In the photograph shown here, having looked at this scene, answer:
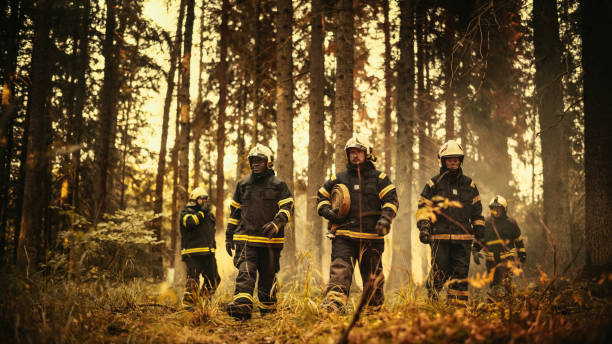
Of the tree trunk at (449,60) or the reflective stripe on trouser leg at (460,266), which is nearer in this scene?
the reflective stripe on trouser leg at (460,266)

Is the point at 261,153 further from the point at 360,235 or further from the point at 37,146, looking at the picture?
the point at 37,146

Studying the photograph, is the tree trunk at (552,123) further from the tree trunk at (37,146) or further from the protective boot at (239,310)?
the tree trunk at (37,146)

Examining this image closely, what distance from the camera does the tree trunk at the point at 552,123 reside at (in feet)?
31.9

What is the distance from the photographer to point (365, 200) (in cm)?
484

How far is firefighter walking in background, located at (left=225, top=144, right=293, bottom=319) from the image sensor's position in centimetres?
496

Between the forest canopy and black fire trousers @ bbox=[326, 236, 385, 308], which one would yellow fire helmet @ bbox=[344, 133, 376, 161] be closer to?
the forest canopy

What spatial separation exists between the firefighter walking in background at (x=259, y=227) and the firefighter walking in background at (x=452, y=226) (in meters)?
2.03

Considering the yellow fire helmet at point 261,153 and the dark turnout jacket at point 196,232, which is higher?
the yellow fire helmet at point 261,153

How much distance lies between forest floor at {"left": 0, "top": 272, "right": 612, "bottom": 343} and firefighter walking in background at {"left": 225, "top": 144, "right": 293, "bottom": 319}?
53 centimetres

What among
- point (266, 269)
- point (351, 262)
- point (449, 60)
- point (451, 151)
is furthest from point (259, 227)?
point (449, 60)

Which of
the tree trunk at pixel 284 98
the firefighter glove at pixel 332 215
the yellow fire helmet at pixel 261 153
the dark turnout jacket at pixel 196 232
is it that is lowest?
the dark turnout jacket at pixel 196 232

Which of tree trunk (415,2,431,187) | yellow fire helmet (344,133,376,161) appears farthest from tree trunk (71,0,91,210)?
tree trunk (415,2,431,187)

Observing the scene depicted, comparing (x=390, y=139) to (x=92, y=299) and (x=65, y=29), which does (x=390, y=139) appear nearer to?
(x=65, y=29)

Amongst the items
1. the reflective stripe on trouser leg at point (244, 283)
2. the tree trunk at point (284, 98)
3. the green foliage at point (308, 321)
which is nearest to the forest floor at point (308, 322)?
the green foliage at point (308, 321)
